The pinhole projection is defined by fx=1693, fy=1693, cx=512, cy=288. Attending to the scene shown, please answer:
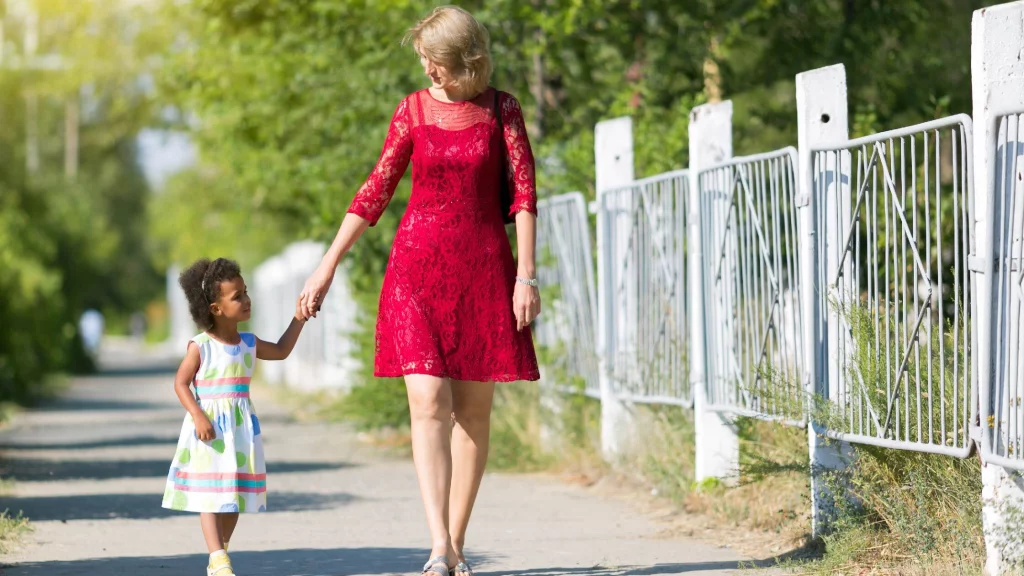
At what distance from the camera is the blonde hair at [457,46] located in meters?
5.91

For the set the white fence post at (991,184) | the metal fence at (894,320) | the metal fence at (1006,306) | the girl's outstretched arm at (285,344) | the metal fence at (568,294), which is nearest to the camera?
the metal fence at (1006,306)

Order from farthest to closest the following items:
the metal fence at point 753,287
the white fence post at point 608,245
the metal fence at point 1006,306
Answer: the white fence post at point 608,245 < the metal fence at point 753,287 < the metal fence at point 1006,306

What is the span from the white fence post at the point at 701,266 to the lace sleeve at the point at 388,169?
2621 millimetres

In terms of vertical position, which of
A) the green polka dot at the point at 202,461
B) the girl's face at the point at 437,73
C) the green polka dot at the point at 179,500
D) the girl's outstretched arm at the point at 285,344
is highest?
the girl's face at the point at 437,73

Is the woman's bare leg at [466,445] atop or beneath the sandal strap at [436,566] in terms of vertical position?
atop

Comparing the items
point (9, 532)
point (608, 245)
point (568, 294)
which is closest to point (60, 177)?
point (568, 294)

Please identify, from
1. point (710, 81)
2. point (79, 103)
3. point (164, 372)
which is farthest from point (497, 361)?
point (79, 103)

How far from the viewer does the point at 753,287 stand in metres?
7.77

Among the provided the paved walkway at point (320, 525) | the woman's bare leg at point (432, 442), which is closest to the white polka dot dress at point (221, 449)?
the paved walkway at point (320, 525)

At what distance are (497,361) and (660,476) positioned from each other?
320cm

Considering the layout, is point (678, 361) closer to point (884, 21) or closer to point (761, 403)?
point (761, 403)

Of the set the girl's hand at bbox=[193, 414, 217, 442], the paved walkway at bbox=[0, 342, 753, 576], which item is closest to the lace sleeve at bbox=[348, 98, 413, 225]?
the girl's hand at bbox=[193, 414, 217, 442]

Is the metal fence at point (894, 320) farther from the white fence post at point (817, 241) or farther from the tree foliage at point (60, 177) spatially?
the tree foliage at point (60, 177)

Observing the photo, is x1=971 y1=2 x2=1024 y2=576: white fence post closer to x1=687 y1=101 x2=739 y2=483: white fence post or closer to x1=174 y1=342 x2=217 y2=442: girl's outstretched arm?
x1=174 y1=342 x2=217 y2=442: girl's outstretched arm
